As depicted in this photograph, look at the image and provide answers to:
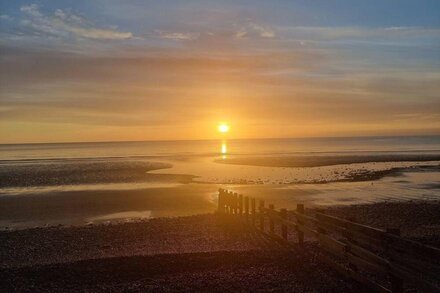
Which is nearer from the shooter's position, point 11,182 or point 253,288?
point 253,288

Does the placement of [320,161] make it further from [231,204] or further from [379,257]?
[379,257]

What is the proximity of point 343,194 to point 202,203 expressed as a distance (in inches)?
460

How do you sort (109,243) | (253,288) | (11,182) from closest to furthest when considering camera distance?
(253,288)
(109,243)
(11,182)

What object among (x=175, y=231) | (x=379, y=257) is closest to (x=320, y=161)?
(x=175, y=231)

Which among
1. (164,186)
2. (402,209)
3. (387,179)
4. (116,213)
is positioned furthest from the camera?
(387,179)

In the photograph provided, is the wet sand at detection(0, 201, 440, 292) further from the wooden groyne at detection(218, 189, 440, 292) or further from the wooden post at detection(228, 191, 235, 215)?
the wooden post at detection(228, 191, 235, 215)

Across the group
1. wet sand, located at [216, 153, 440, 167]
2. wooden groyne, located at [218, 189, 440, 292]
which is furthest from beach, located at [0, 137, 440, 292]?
wet sand, located at [216, 153, 440, 167]

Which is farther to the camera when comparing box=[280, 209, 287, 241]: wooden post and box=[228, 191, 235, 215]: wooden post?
box=[228, 191, 235, 215]: wooden post

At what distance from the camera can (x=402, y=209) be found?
83.8 ft

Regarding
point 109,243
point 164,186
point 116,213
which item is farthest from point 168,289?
point 164,186

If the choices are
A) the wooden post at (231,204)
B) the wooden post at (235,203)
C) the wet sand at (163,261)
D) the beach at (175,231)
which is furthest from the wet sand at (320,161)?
the wet sand at (163,261)

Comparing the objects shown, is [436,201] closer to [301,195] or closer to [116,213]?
[301,195]

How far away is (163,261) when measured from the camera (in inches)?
512

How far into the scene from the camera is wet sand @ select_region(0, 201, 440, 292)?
10.9m
